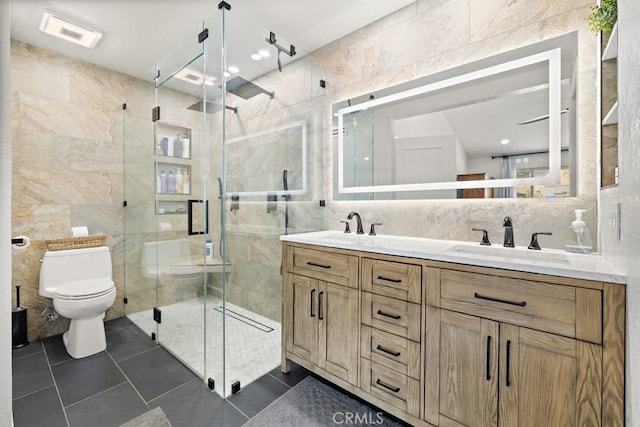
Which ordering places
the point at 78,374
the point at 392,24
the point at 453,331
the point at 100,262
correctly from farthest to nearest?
the point at 100,262
the point at 392,24
the point at 78,374
the point at 453,331

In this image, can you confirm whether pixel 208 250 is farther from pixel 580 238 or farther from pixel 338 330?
pixel 580 238

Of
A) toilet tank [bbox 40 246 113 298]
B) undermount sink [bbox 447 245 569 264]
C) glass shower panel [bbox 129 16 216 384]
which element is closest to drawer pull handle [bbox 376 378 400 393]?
undermount sink [bbox 447 245 569 264]

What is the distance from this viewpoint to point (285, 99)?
240cm

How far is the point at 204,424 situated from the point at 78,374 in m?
1.10

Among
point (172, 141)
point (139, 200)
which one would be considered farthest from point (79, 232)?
point (172, 141)

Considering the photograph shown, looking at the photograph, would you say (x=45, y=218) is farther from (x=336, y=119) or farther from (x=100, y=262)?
(x=336, y=119)

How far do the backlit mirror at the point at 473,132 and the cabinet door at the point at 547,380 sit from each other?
0.80 metres

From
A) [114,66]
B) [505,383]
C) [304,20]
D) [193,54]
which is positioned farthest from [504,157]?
[114,66]

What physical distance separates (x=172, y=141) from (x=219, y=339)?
166cm

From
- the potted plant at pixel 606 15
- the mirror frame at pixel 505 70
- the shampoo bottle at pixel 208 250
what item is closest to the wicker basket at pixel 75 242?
the shampoo bottle at pixel 208 250

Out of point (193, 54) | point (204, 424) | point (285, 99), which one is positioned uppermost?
point (193, 54)

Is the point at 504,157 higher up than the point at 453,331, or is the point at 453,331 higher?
the point at 504,157

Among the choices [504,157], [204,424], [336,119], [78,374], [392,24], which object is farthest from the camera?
[336,119]

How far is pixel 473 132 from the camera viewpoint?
5.60ft
